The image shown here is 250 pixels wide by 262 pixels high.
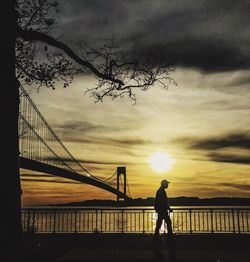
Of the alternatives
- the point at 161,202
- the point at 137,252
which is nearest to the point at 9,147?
the point at 137,252

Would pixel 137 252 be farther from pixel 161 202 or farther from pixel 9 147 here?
pixel 9 147

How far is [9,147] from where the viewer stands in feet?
28.9

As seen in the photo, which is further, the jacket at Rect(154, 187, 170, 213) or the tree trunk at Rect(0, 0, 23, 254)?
the jacket at Rect(154, 187, 170, 213)

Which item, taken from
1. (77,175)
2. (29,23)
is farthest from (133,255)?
(77,175)

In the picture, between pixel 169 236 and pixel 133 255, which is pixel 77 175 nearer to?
pixel 169 236

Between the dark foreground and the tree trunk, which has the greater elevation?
the tree trunk

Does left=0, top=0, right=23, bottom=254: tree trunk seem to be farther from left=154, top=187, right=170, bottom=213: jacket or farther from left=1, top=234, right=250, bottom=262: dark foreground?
left=154, top=187, right=170, bottom=213: jacket

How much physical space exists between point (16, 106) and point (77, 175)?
84.7 ft

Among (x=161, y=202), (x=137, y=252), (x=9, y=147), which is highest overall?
(x=9, y=147)

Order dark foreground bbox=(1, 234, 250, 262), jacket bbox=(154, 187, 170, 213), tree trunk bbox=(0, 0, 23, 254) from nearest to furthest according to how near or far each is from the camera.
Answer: tree trunk bbox=(0, 0, 23, 254) → dark foreground bbox=(1, 234, 250, 262) → jacket bbox=(154, 187, 170, 213)

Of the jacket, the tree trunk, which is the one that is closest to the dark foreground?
the tree trunk

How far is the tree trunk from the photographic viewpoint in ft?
28.2

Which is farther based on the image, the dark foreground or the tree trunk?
the dark foreground

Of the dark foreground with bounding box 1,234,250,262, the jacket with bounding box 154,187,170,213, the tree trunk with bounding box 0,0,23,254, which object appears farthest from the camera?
the jacket with bounding box 154,187,170,213
